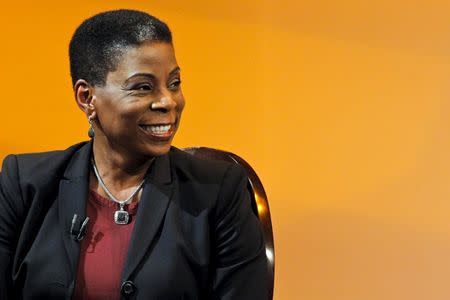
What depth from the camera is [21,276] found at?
1.50m

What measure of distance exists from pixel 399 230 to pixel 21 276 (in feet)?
4.18

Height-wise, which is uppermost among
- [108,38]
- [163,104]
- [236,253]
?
[108,38]

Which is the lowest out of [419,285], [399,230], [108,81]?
[419,285]

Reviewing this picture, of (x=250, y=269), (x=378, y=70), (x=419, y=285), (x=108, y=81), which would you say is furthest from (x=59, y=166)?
(x=419, y=285)

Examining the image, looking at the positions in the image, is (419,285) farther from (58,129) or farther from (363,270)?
(58,129)

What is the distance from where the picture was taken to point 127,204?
1.54m

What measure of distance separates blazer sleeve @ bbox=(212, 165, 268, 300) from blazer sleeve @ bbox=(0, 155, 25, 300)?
38 centimetres

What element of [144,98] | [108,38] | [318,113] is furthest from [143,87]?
[318,113]

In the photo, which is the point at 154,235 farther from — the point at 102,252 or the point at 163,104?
the point at 163,104

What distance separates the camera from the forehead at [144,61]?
1439 mm

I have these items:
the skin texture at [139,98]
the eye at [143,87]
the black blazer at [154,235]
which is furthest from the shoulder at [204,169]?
the eye at [143,87]

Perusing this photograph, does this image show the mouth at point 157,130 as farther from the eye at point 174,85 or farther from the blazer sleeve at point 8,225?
the blazer sleeve at point 8,225

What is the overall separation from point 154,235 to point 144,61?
317 millimetres

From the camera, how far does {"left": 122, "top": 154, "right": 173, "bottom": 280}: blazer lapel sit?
1453 millimetres
